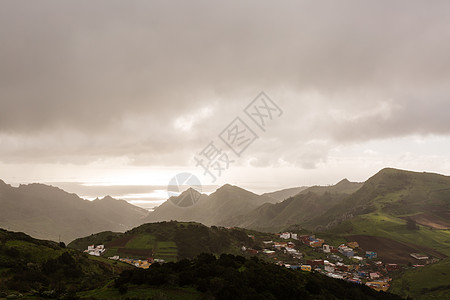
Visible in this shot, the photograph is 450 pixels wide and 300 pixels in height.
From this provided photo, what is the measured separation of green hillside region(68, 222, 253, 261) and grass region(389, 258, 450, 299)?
7434 centimetres

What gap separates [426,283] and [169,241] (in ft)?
385

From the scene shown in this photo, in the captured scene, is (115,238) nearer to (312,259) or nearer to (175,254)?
(175,254)

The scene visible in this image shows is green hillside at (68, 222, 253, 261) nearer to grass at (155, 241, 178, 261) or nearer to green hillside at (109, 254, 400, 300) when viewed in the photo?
grass at (155, 241, 178, 261)

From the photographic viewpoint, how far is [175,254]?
140 meters

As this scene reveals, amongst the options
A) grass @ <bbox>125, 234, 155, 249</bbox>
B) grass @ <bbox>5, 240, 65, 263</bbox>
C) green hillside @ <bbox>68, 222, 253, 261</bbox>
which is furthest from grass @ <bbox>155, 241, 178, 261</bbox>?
grass @ <bbox>5, 240, 65, 263</bbox>

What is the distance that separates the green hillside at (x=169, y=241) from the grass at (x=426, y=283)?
74.3m

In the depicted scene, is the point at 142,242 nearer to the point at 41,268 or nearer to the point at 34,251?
the point at 34,251

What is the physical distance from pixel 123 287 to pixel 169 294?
5044 mm

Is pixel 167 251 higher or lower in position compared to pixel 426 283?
higher

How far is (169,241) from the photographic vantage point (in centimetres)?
15750

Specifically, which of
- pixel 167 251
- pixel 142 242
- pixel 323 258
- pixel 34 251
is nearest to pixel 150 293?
pixel 34 251

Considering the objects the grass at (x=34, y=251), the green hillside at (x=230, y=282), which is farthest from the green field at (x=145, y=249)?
the green hillside at (x=230, y=282)

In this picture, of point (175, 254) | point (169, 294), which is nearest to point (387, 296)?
point (169, 294)

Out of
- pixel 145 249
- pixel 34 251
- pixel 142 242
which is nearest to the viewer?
pixel 34 251
